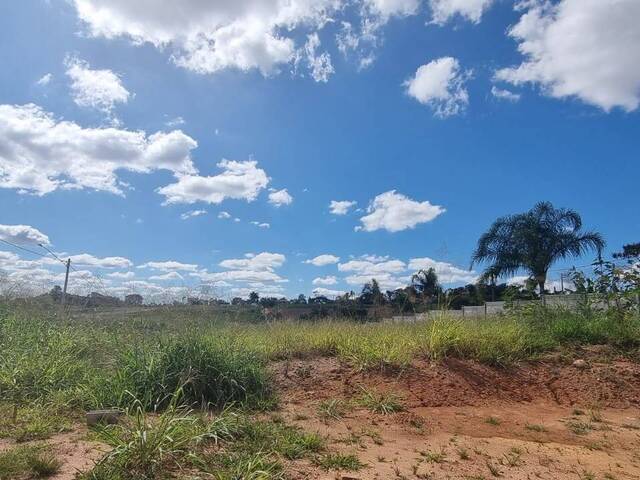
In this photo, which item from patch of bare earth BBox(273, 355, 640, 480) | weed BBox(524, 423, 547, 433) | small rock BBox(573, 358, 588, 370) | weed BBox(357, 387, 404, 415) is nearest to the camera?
patch of bare earth BBox(273, 355, 640, 480)

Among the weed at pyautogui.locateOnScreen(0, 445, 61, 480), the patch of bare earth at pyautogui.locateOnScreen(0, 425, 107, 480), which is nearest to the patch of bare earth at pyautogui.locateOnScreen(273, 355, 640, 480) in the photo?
the patch of bare earth at pyautogui.locateOnScreen(0, 425, 107, 480)

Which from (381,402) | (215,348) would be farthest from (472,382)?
(215,348)

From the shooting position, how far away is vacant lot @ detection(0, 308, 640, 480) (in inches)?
149

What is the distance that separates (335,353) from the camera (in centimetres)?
771

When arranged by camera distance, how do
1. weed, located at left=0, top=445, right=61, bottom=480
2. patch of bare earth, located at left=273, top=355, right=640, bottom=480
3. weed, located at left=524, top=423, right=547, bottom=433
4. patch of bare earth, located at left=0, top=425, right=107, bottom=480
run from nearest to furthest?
weed, located at left=0, top=445, right=61, bottom=480 < patch of bare earth, located at left=0, top=425, right=107, bottom=480 < patch of bare earth, located at left=273, top=355, right=640, bottom=480 < weed, located at left=524, top=423, right=547, bottom=433

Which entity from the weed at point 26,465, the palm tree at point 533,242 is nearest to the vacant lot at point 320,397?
the weed at point 26,465

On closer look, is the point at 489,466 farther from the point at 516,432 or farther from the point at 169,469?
the point at 169,469

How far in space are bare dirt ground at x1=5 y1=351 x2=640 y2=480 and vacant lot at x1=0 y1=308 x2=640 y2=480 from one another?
2cm

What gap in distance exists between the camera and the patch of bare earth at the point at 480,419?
160 inches

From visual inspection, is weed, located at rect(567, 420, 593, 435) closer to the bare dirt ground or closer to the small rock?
the bare dirt ground

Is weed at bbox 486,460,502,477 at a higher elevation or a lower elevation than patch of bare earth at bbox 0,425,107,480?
lower

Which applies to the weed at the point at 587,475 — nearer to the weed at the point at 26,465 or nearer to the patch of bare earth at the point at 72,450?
the patch of bare earth at the point at 72,450

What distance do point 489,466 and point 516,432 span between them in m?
1.38

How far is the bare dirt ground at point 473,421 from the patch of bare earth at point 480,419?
0.04ft
